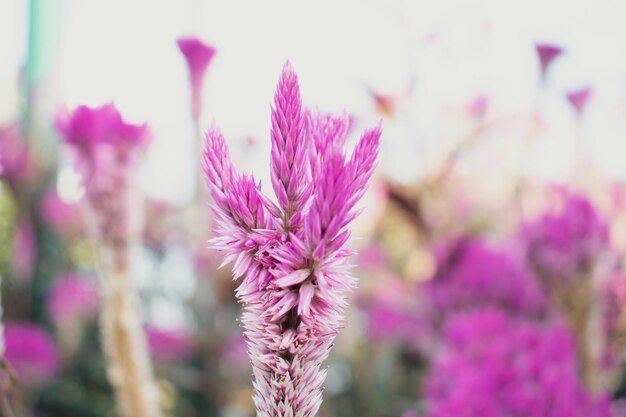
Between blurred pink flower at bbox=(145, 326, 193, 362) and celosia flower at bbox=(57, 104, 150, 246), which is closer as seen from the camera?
celosia flower at bbox=(57, 104, 150, 246)

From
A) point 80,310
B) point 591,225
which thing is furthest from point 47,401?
point 591,225

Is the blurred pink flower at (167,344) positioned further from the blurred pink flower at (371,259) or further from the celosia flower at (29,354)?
the blurred pink flower at (371,259)

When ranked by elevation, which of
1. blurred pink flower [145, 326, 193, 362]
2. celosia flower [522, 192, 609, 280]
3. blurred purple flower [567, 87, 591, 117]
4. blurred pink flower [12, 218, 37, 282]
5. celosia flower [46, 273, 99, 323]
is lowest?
blurred pink flower [145, 326, 193, 362]

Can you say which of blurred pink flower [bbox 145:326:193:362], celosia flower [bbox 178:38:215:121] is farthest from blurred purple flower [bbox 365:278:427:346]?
celosia flower [bbox 178:38:215:121]

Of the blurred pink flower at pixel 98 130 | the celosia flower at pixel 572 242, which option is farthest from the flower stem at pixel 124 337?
the celosia flower at pixel 572 242

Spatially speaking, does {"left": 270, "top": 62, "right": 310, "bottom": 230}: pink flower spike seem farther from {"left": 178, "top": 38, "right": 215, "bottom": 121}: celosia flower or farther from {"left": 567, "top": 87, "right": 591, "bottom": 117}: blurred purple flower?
{"left": 567, "top": 87, "right": 591, "bottom": 117}: blurred purple flower

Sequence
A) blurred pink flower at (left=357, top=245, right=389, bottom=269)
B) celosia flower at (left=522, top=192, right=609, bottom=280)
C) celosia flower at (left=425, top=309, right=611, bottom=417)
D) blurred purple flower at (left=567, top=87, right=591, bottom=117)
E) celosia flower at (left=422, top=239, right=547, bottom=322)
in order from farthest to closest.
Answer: blurred pink flower at (left=357, top=245, right=389, bottom=269) < blurred purple flower at (left=567, top=87, right=591, bottom=117) < celosia flower at (left=422, top=239, right=547, bottom=322) < celosia flower at (left=522, top=192, right=609, bottom=280) < celosia flower at (left=425, top=309, right=611, bottom=417)

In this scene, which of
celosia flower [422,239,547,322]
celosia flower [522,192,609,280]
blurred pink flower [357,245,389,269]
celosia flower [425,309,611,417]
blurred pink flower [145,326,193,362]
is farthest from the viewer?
blurred pink flower [357,245,389,269]
